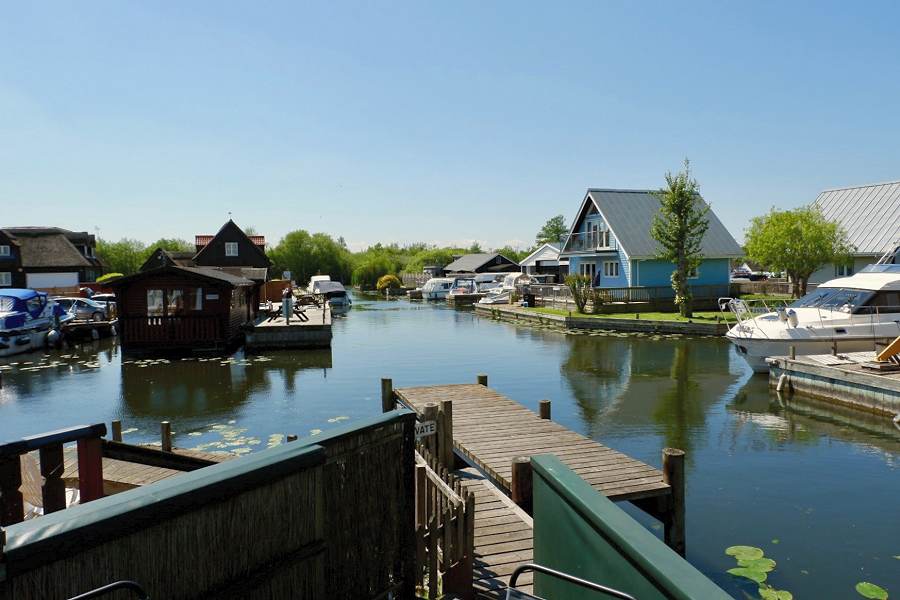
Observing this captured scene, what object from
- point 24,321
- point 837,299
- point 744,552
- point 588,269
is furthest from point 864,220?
point 24,321

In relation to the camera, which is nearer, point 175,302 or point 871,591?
point 871,591

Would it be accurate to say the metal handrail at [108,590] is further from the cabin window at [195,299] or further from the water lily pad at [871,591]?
the cabin window at [195,299]

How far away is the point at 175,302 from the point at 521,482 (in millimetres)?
24958

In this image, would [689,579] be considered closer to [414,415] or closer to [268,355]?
[414,415]

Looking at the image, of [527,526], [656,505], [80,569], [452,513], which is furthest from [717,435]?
[80,569]

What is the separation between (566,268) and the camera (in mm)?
61906

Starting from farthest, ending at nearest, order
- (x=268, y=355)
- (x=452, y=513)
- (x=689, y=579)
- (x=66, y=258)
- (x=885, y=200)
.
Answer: (x=66, y=258)
(x=885, y=200)
(x=268, y=355)
(x=452, y=513)
(x=689, y=579)

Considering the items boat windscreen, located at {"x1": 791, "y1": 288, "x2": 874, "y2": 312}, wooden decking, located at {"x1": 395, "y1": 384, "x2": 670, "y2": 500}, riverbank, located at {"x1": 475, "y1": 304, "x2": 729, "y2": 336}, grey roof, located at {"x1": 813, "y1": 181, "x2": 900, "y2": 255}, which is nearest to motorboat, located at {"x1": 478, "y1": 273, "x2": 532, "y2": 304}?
riverbank, located at {"x1": 475, "y1": 304, "x2": 729, "y2": 336}

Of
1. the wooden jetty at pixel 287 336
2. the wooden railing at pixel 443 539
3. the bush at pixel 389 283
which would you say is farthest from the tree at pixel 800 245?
the bush at pixel 389 283

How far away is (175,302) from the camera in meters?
29.9

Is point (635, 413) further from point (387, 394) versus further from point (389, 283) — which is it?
point (389, 283)

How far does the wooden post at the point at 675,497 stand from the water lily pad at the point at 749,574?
0.67 m

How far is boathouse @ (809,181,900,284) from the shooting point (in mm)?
41531

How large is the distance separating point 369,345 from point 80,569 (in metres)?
29.3
